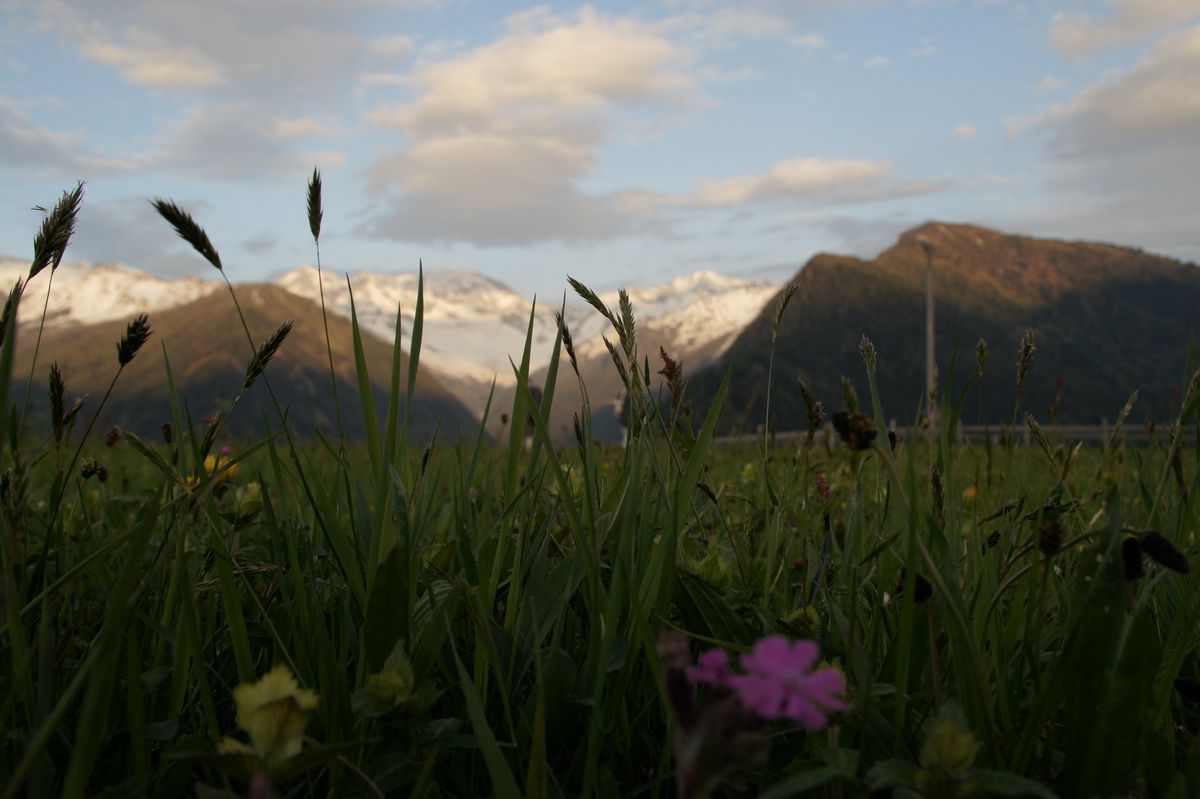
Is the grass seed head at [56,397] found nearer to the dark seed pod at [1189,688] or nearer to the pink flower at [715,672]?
the pink flower at [715,672]

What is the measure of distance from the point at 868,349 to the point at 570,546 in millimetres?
1031

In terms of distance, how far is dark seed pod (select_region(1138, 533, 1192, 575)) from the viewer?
112 centimetres

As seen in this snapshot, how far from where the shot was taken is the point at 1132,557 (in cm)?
129

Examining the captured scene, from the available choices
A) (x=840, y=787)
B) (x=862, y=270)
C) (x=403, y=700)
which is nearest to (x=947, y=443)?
(x=840, y=787)

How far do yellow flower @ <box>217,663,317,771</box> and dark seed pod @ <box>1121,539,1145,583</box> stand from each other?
1169 mm

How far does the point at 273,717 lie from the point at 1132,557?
48.0 inches

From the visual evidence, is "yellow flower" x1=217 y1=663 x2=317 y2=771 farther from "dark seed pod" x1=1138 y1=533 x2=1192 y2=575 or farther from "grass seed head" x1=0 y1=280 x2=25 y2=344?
"dark seed pod" x1=1138 y1=533 x2=1192 y2=575

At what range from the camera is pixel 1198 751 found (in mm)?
1312

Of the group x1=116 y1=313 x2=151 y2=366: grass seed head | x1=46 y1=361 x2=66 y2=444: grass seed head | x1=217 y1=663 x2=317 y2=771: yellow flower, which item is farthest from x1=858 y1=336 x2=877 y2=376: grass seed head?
x1=46 y1=361 x2=66 y2=444: grass seed head

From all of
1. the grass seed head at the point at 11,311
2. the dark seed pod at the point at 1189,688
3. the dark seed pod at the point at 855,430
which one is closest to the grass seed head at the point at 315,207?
the grass seed head at the point at 11,311

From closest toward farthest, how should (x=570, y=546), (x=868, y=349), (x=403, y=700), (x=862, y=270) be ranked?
(x=403, y=700)
(x=868, y=349)
(x=570, y=546)
(x=862, y=270)

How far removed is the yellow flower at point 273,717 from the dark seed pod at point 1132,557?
1169 millimetres

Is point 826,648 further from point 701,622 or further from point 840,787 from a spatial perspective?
point 840,787

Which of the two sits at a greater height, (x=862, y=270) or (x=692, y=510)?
(x=862, y=270)
